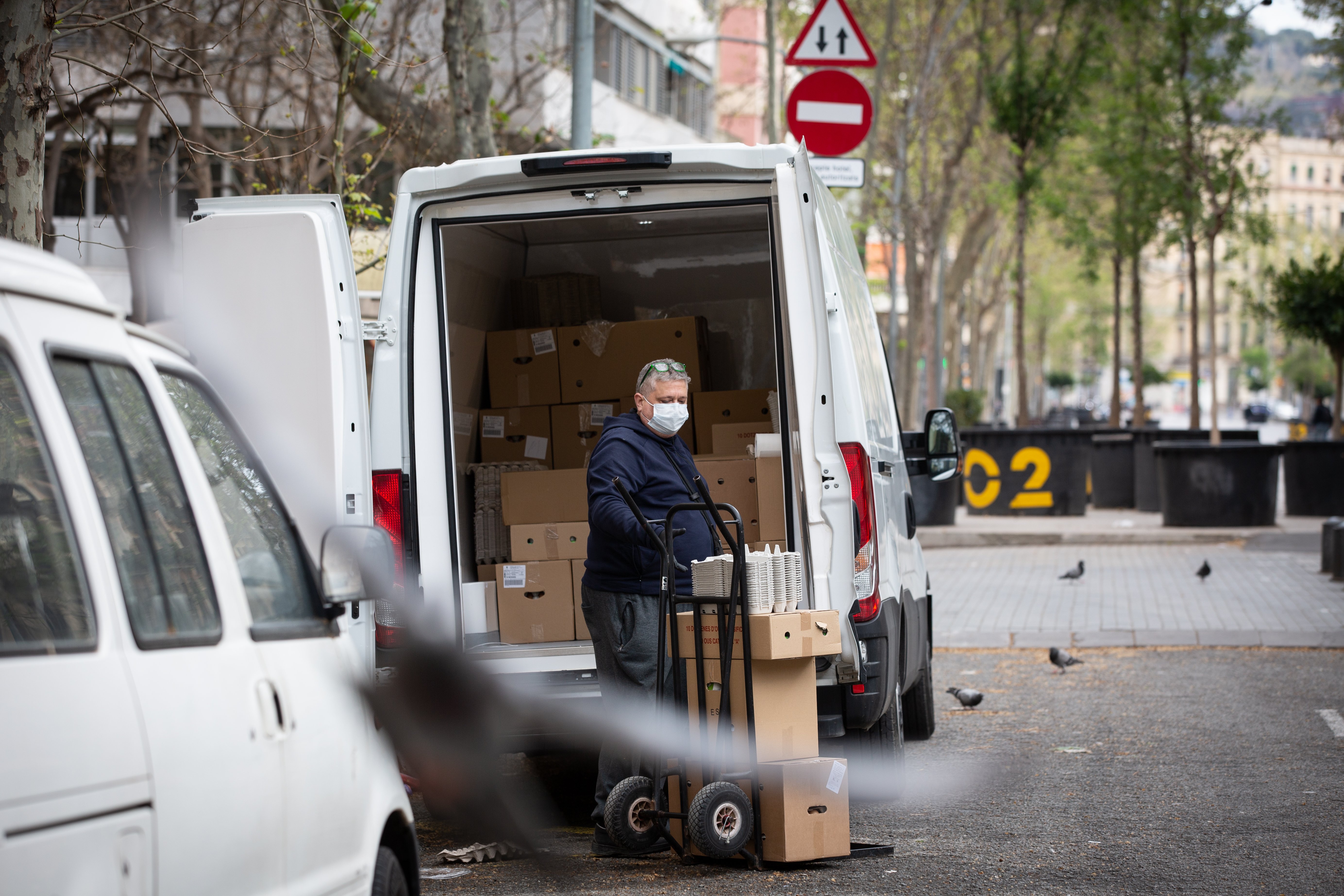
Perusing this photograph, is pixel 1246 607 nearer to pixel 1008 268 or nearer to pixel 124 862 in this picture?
pixel 124 862

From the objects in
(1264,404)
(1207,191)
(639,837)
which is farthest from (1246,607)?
(1264,404)

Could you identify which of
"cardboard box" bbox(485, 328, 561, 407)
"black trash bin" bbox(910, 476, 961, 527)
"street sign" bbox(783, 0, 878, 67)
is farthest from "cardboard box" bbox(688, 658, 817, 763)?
"black trash bin" bbox(910, 476, 961, 527)

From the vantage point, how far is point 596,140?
13.7 metres

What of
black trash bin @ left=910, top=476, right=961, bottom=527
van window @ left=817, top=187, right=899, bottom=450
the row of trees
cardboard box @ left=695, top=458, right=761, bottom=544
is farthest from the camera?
the row of trees

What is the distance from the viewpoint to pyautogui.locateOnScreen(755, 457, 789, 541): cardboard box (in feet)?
22.0

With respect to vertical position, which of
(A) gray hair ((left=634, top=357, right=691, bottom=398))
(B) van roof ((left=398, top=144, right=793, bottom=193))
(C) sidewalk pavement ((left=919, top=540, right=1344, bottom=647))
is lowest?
(C) sidewalk pavement ((left=919, top=540, right=1344, bottom=647))

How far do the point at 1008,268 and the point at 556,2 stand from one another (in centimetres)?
1277

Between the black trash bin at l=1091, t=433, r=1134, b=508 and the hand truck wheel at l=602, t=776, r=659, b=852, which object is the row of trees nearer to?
the black trash bin at l=1091, t=433, r=1134, b=508

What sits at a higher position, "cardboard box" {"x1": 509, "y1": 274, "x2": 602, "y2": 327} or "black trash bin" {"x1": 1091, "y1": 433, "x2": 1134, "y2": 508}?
"cardboard box" {"x1": 509, "y1": 274, "x2": 602, "y2": 327}

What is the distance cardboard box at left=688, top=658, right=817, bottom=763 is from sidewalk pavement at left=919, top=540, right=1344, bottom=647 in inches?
249

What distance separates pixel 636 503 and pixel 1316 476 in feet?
58.4

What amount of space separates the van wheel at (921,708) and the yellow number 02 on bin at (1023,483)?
505 inches

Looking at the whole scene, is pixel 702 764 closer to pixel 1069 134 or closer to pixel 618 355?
pixel 618 355

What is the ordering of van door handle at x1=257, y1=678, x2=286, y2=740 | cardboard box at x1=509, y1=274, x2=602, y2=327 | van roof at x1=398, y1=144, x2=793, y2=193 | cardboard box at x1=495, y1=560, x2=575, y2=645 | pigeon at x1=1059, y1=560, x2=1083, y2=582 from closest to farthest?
van door handle at x1=257, y1=678, x2=286, y2=740 → van roof at x1=398, y1=144, x2=793, y2=193 → cardboard box at x1=495, y1=560, x2=575, y2=645 → cardboard box at x1=509, y1=274, x2=602, y2=327 → pigeon at x1=1059, y1=560, x2=1083, y2=582
